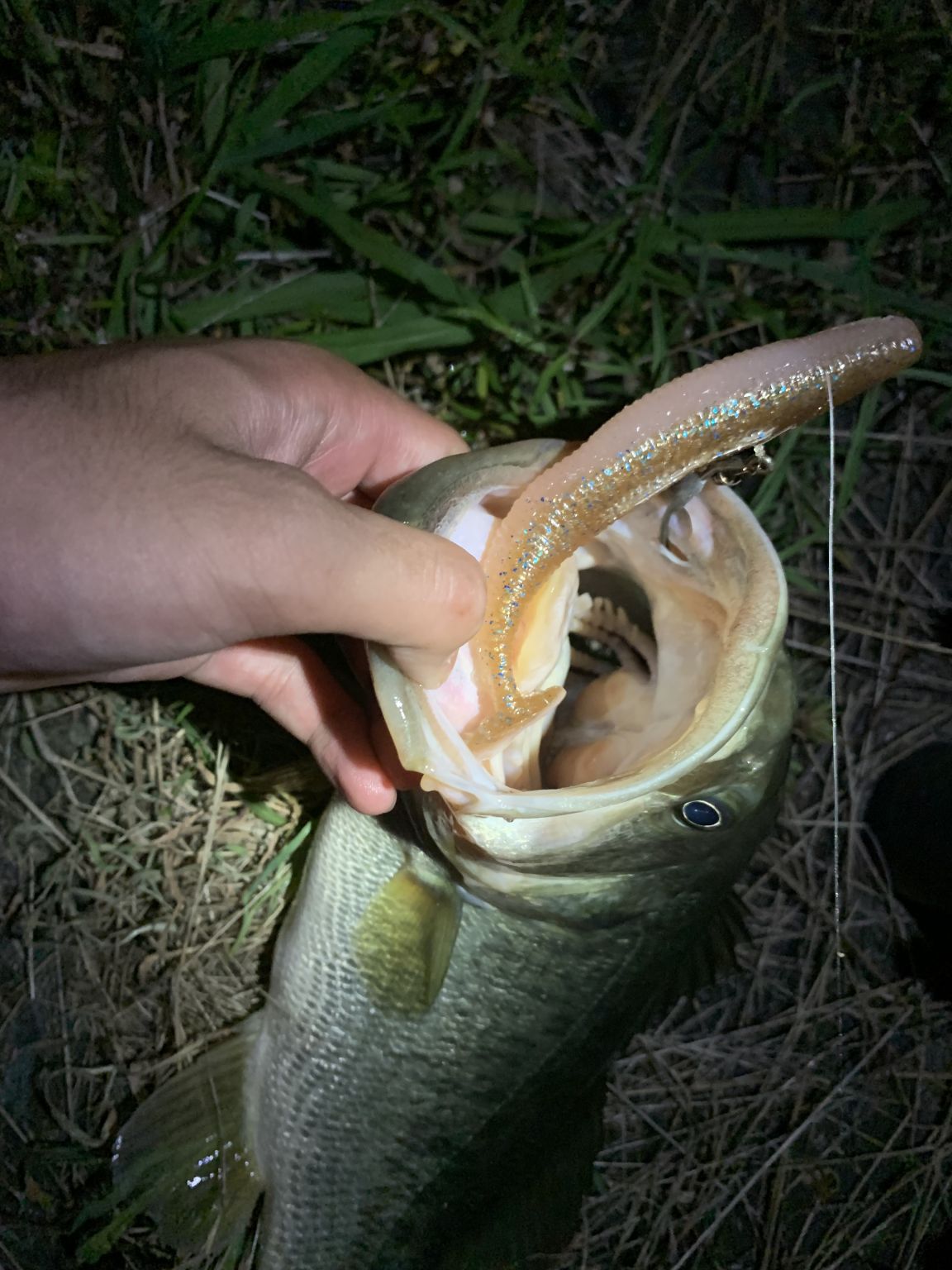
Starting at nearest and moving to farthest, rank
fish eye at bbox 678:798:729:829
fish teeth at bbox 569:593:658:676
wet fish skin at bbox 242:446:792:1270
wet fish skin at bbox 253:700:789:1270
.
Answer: fish eye at bbox 678:798:729:829 < wet fish skin at bbox 242:446:792:1270 < wet fish skin at bbox 253:700:789:1270 < fish teeth at bbox 569:593:658:676

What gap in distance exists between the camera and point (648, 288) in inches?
93.8

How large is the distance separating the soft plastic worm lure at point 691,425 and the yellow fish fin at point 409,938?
0.80 m

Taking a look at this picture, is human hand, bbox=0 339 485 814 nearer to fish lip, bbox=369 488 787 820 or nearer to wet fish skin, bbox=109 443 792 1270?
fish lip, bbox=369 488 787 820

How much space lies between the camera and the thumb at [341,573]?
1.23 m

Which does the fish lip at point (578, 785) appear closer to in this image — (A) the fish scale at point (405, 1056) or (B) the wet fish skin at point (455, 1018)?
(B) the wet fish skin at point (455, 1018)

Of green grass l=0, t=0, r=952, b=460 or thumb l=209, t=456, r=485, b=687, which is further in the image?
green grass l=0, t=0, r=952, b=460

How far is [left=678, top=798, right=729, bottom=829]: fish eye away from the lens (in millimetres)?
1510

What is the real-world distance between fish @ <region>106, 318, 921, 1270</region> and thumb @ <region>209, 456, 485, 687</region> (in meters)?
0.13

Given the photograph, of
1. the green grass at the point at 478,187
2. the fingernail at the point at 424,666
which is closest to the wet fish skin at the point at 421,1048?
the fingernail at the point at 424,666

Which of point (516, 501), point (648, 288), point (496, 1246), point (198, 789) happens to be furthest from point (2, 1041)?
point (648, 288)

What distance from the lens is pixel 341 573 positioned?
1.25 metres

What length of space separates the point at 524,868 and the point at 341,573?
0.68 meters

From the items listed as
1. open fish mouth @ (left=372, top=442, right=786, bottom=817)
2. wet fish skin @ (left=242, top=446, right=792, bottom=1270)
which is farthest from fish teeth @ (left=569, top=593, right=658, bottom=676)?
wet fish skin @ (left=242, top=446, right=792, bottom=1270)

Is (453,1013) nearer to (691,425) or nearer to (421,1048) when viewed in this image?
(421,1048)
